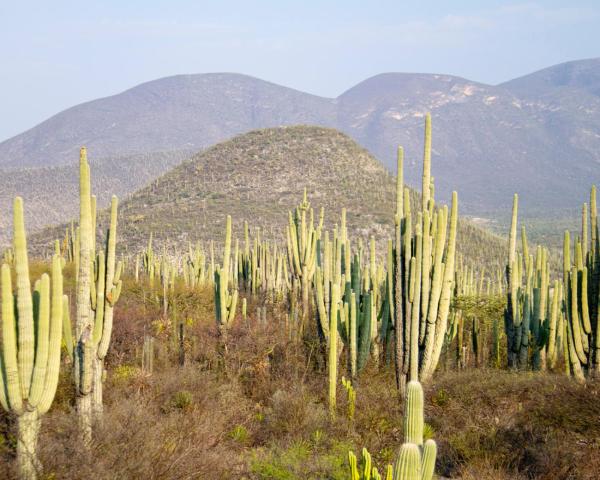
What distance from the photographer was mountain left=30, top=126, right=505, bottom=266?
39875 mm

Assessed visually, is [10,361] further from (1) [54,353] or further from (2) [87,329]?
(2) [87,329]

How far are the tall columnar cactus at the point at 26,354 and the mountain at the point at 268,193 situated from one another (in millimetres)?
30438

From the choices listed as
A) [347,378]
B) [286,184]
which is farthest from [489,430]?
[286,184]

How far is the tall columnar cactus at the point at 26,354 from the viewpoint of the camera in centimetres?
503

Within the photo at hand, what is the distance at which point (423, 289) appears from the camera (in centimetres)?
823

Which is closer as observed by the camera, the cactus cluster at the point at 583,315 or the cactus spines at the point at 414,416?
the cactus spines at the point at 414,416

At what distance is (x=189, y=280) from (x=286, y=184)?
98.5ft

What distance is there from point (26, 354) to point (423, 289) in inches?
184

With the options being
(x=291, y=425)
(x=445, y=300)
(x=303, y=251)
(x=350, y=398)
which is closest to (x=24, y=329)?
(x=291, y=425)

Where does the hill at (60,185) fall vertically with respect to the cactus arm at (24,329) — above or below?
below

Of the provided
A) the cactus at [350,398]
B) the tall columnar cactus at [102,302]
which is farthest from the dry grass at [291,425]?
the tall columnar cactus at [102,302]

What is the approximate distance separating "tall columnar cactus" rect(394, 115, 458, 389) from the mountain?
2734cm

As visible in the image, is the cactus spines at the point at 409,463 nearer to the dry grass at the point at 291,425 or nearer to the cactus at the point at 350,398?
the dry grass at the point at 291,425

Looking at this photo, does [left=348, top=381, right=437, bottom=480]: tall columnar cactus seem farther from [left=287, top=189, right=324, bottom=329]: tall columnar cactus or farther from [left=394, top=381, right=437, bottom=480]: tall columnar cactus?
[left=287, top=189, right=324, bottom=329]: tall columnar cactus
